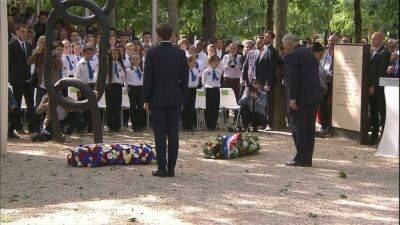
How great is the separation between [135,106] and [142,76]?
65cm

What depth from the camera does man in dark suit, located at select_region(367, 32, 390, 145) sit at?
47.3 feet

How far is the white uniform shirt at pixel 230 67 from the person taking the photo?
1798 centimetres

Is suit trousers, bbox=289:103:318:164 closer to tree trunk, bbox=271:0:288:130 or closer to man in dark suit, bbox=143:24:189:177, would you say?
man in dark suit, bbox=143:24:189:177

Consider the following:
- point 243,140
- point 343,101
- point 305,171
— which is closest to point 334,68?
point 343,101

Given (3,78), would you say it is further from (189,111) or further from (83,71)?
(189,111)

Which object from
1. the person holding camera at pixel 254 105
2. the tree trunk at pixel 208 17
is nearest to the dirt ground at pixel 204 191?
the person holding camera at pixel 254 105

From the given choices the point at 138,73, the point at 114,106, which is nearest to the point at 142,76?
the point at 138,73

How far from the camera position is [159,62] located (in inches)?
404

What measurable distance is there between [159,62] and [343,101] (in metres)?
6.22

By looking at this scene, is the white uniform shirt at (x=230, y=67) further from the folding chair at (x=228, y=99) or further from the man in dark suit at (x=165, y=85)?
the man in dark suit at (x=165, y=85)

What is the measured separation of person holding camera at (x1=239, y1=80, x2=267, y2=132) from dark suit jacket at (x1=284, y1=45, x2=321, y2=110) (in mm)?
5063

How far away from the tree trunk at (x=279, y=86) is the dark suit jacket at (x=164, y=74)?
275 inches

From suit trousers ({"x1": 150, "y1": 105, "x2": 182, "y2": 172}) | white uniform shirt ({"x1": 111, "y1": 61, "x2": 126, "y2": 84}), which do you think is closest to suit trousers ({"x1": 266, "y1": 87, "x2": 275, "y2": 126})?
white uniform shirt ({"x1": 111, "y1": 61, "x2": 126, "y2": 84})

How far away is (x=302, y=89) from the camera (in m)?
11.5
